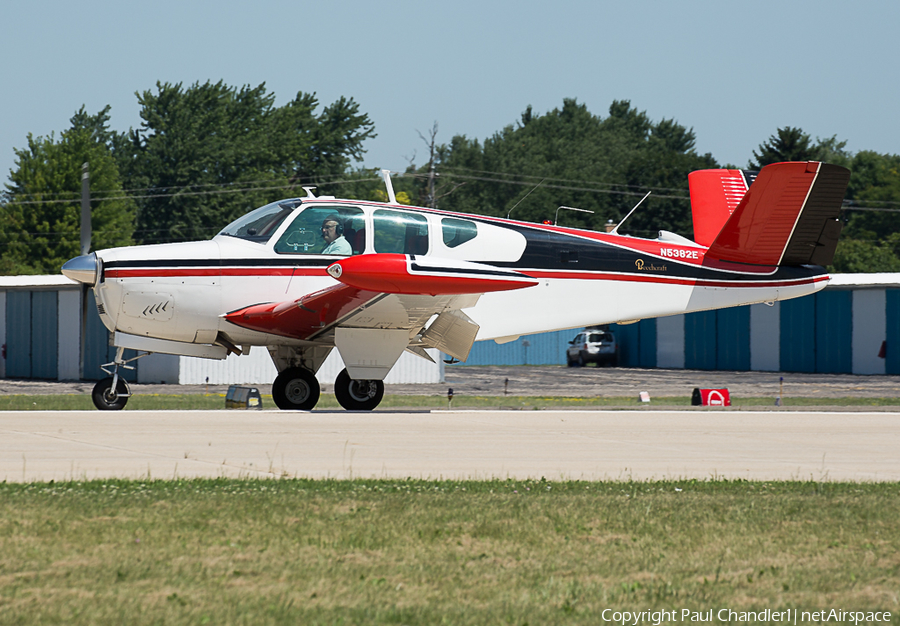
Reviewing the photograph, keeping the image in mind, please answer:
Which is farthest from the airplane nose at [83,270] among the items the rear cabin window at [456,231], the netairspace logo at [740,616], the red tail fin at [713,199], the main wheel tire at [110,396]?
the netairspace logo at [740,616]

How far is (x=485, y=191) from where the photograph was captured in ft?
331

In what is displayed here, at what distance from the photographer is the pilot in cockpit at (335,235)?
13.9m

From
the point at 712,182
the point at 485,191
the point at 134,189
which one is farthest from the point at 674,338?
the point at 485,191

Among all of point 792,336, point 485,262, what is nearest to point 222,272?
point 485,262

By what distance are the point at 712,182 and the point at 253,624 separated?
45.2 feet

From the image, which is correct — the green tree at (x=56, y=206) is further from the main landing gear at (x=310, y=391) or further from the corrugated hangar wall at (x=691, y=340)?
the main landing gear at (x=310, y=391)

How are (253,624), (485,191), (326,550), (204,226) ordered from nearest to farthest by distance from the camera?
(253,624) → (326,550) → (204,226) → (485,191)

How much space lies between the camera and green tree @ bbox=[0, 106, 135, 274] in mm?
70125

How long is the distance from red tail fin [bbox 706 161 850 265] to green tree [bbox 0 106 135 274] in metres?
61.2

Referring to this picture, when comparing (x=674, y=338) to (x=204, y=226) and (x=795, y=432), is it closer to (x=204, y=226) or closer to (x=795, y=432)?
(x=795, y=432)

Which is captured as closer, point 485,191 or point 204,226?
point 204,226

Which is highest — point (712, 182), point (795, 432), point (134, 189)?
point (134, 189)

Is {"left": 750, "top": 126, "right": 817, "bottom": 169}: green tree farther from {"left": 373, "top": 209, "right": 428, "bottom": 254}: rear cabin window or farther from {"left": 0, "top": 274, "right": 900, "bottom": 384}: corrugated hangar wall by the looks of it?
{"left": 373, "top": 209, "right": 428, "bottom": 254}: rear cabin window

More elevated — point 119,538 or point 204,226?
point 204,226
